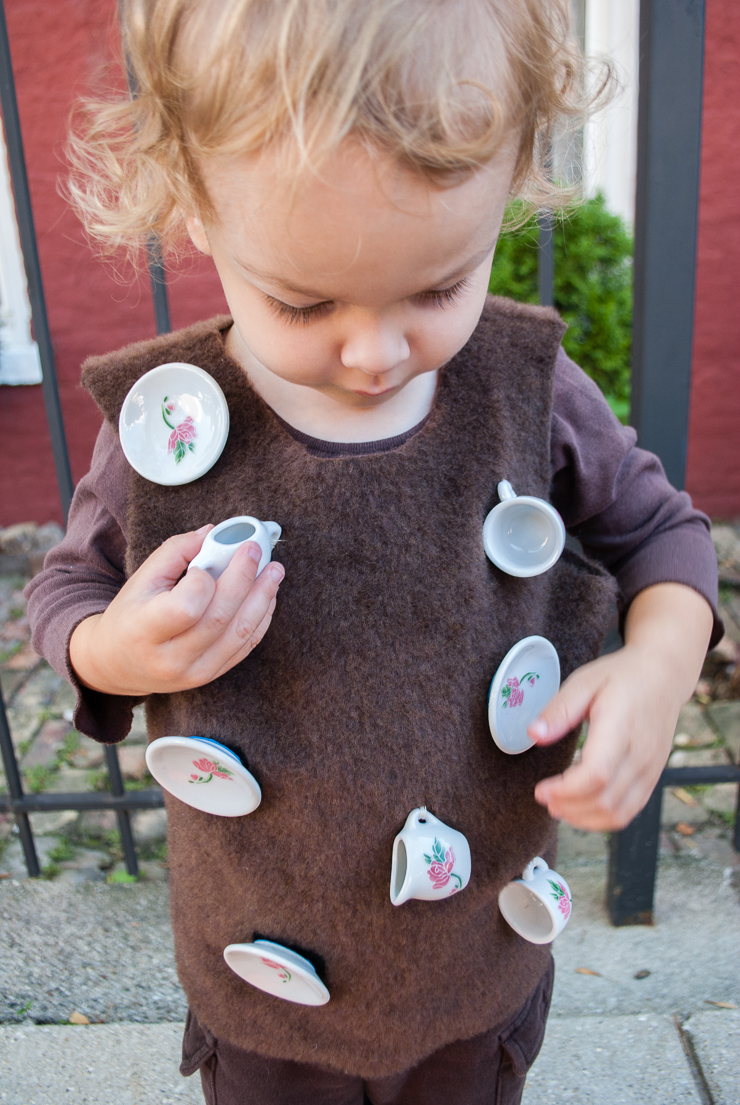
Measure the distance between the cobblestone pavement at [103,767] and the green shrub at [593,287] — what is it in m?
1.05

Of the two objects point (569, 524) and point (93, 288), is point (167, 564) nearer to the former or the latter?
point (569, 524)

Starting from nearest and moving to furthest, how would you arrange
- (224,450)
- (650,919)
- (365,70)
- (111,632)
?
(365,70)
(111,632)
(224,450)
(650,919)

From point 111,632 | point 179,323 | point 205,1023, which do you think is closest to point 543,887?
point 205,1023

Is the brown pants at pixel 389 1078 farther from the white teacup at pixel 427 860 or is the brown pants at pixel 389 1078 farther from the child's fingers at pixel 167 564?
the child's fingers at pixel 167 564

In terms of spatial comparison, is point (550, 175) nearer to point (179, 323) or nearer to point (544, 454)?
point (544, 454)

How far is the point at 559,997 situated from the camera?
167 centimetres

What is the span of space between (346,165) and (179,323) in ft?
11.4

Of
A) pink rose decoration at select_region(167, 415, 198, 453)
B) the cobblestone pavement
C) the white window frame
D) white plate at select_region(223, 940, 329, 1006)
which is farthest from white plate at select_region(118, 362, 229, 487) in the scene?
the white window frame

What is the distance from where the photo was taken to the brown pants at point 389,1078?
1090 millimetres

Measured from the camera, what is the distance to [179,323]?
3945 millimetres

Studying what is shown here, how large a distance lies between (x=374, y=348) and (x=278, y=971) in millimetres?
679

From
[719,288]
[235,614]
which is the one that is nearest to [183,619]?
[235,614]

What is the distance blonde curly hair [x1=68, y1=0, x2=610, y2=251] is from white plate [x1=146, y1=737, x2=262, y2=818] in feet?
1.64

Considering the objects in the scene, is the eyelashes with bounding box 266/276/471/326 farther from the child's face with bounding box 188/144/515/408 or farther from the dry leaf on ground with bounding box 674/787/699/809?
the dry leaf on ground with bounding box 674/787/699/809
